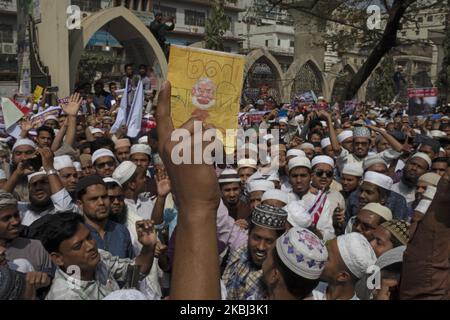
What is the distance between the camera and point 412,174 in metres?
5.08

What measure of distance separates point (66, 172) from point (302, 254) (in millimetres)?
2965

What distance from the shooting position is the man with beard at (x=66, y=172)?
14.4 ft

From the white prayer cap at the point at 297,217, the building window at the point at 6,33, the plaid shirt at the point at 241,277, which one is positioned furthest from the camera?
the building window at the point at 6,33

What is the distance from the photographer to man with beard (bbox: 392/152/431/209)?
16.6ft

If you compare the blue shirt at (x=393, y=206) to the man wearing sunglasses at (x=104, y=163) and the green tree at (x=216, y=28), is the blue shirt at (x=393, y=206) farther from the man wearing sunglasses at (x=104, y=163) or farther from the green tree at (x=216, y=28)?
the green tree at (x=216, y=28)

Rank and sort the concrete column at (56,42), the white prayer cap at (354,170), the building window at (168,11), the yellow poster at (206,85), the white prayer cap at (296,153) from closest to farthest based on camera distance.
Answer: the yellow poster at (206,85)
the white prayer cap at (354,170)
the white prayer cap at (296,153)
the concrete column at (56,42)
the building window at (168,11)

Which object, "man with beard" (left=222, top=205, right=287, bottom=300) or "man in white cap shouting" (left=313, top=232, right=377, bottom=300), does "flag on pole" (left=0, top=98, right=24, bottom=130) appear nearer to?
"man with beard" (left=222, top=205, right=287, bottom=300)

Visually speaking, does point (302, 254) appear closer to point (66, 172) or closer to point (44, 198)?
point (44, 198)

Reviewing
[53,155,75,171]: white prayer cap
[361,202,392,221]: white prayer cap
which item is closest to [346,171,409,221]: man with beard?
[361,202,392,221]: white prayer cap

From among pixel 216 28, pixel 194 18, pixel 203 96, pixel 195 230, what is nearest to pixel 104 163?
pixel 203 96

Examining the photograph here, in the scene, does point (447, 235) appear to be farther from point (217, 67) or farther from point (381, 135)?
point (381, 135)

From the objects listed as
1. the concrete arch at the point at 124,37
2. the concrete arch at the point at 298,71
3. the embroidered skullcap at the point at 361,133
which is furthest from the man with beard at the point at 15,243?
the concrete arch at the point at 298,71

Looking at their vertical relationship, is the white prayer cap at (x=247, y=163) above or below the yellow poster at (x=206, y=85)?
below

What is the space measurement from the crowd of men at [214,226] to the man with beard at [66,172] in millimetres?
10
